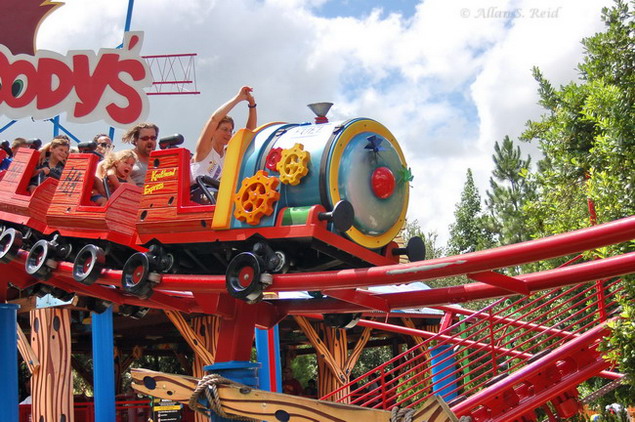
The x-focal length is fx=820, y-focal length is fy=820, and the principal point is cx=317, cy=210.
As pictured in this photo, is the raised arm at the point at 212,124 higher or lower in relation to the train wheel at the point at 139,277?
higher

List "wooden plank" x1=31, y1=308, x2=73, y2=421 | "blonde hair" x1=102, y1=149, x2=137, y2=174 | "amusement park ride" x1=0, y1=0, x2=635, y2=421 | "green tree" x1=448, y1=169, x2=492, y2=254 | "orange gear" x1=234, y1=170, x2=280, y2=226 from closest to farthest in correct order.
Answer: "amusement park ride" x1=0, y1=0, x2=635, y2=421 < "orange gear" x1=234, y1=170, x2=280, y2=226 < "blonde hair" x1=102, y1=149, x2=137, y2=174 < "wooden plank" x1=31, y1=308, x2=73, y2=421 < "green tree" x1=448, y1=169, x2=492, y2=254

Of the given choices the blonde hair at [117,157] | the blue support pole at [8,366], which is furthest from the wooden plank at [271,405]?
the blue support pole at [8,366]

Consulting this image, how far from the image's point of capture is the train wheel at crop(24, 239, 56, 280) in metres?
4.95

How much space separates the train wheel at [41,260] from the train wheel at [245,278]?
1454mm

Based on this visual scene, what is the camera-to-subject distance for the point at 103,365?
8.98 m

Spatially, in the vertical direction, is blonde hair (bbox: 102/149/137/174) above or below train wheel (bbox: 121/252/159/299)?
above

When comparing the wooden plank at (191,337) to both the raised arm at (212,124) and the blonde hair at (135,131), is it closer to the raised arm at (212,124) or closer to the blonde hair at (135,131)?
the blonde hair at (135,131)

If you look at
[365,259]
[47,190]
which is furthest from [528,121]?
[47,190]

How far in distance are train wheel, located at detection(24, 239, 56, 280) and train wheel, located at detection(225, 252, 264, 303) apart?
145cm

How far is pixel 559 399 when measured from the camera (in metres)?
6.04

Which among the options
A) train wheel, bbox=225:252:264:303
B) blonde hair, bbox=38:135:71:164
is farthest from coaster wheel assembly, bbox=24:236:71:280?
train wheel, bbox=225:252:264:303

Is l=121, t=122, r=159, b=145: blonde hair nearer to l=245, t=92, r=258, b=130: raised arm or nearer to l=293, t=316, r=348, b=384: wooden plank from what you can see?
l=245, t=92, r=258, b=130: raised arm

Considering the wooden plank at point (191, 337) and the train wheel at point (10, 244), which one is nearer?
the train wheel at point (10, 244)

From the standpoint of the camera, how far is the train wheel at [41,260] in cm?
495
